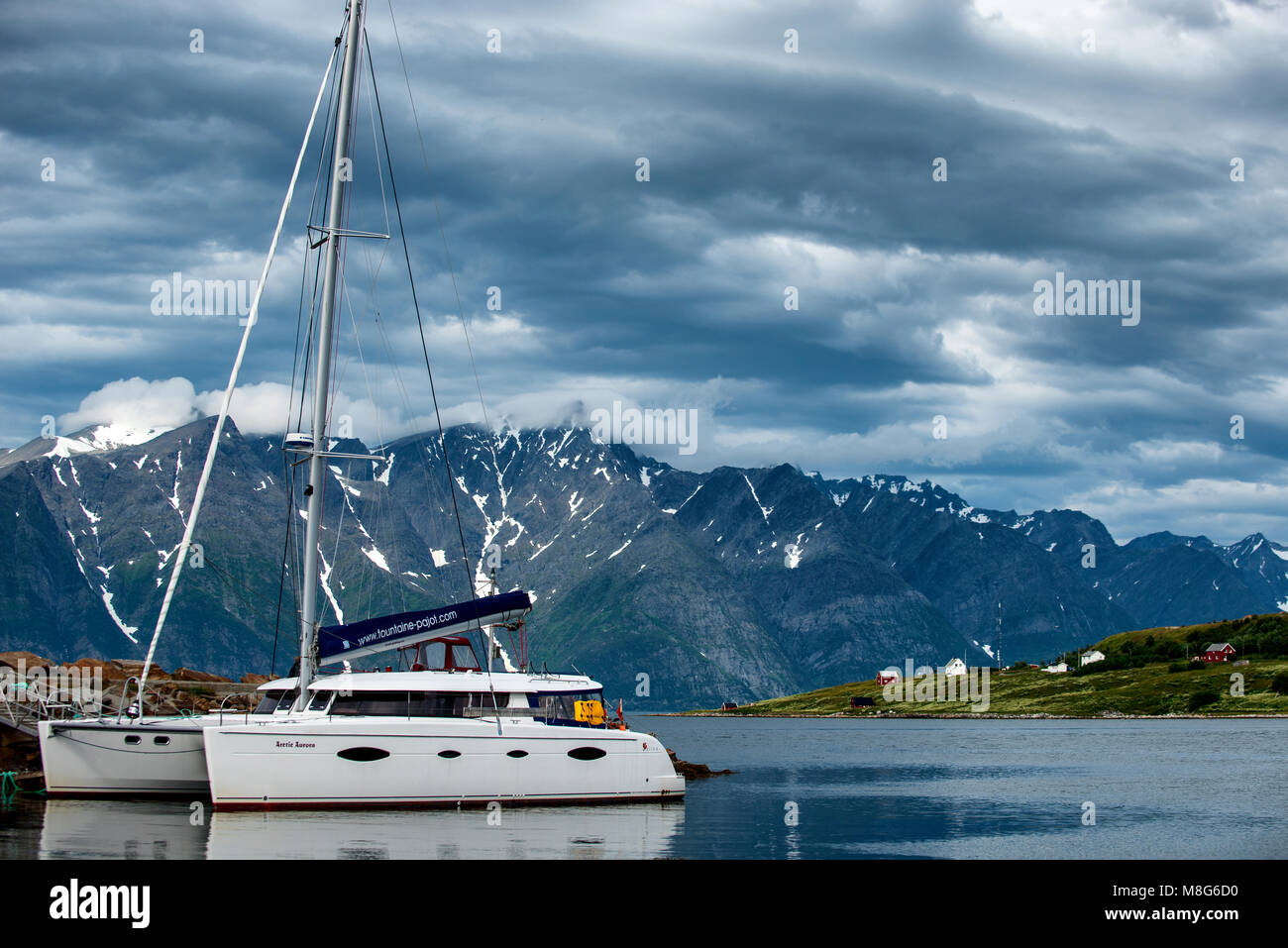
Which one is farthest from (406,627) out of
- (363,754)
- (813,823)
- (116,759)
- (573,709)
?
(813,823)

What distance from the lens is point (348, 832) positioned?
4188 centimetres

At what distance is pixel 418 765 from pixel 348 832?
Answer: 5725 mm

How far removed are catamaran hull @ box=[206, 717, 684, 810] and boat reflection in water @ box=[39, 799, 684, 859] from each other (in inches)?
24.1

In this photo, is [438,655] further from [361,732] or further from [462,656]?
[361,732]

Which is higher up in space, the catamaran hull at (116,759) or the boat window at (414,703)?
the boat window at (414,703)

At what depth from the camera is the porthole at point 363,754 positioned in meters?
46.3

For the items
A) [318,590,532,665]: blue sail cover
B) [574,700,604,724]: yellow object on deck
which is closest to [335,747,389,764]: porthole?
[318,590,532,665]: blue sail cover

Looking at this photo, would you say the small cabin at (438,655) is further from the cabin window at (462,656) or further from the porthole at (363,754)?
the porthole at (363,754)

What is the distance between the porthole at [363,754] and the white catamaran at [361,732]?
0.04 meters

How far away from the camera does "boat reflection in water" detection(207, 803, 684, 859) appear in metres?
38.5

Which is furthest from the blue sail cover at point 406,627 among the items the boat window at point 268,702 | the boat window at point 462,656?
the boat window at point 268,702

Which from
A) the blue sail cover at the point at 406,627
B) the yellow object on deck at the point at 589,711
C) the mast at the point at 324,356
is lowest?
the yellow object on deck at the point at 589,711

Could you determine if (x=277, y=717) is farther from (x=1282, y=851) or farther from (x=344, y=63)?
(x=1282, y=851)
